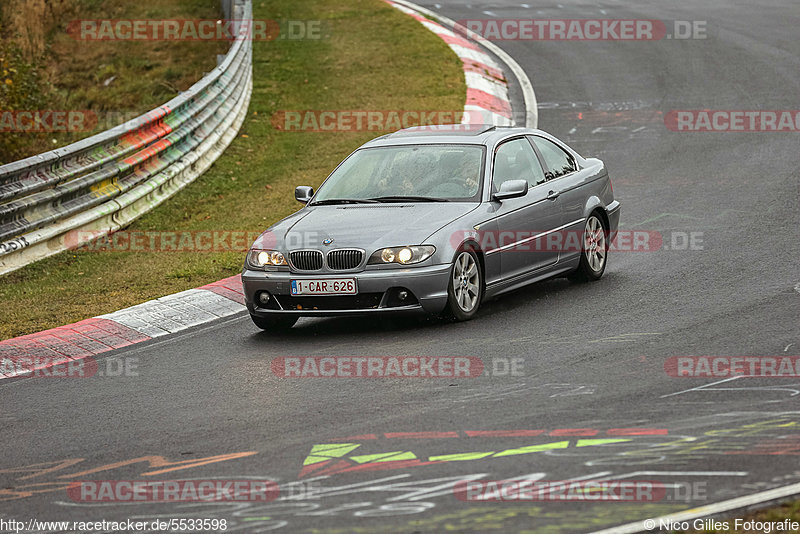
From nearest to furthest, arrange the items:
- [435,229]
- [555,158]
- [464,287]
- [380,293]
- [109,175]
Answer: [380,293]
[435,229]
[464,287]
[555,158]
[109,175]

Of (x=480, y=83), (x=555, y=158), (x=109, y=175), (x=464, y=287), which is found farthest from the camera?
(x=480, y=83)

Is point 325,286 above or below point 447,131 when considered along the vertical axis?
below

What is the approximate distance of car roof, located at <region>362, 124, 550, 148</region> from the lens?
410 inches

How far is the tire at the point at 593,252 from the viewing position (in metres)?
10.6

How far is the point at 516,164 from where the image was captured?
1039 cm

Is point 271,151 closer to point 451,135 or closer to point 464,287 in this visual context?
point 451,135

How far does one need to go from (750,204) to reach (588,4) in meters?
18.9

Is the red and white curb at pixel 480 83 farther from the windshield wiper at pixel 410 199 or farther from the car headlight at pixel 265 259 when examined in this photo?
the car headlight at pixel 265 259

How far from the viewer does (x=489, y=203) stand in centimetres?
975

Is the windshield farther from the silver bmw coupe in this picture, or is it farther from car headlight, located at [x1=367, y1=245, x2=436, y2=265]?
car headlight, located at [x1=367, y1=245, x2=436, y2=265]

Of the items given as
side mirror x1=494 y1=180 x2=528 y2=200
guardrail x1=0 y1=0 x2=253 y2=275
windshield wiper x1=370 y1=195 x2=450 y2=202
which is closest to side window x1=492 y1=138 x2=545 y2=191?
side mirror x1=494 y1=180 x2=528 y2=200

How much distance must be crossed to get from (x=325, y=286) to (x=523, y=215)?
198 centimetres

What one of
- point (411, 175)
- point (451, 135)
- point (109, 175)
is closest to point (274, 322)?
point (411, 175)

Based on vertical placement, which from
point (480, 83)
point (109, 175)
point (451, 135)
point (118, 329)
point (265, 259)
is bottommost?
point (118, 329)
